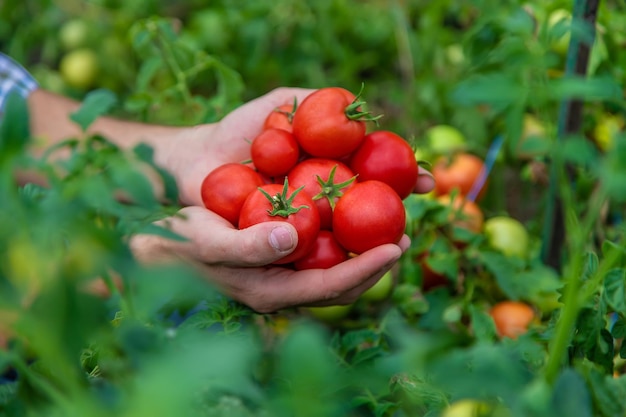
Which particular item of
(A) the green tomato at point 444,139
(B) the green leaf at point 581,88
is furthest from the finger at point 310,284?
(A) the green tomato at point 444,139

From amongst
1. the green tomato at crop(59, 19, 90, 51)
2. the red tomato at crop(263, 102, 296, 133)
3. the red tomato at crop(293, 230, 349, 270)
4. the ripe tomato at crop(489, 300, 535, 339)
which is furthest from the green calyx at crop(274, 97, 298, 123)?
the green tomato at crop(59, 19, 90, 51)

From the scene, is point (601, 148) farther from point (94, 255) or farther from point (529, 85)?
point (94, 255)

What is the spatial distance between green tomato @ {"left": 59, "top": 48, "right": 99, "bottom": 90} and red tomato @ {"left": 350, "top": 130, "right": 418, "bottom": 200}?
1.61 meters

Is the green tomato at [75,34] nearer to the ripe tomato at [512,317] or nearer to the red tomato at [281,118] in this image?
the red tomato at [281,118]

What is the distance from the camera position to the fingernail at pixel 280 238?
3.04 ft

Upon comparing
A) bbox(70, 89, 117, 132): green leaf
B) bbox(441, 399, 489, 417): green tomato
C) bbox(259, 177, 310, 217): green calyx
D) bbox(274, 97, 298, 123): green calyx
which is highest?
bbox(70, 89, 117, 132): green leaf

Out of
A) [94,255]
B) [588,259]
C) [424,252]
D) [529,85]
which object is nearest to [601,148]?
[424,252]

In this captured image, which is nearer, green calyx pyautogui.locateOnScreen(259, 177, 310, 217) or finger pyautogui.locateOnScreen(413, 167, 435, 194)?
green calyx pyautogui.locateOnScreen(259, 177, 310, 217)

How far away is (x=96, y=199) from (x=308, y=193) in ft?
1.80

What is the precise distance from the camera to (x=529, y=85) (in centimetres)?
64

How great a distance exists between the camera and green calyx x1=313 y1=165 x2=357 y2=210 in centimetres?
104

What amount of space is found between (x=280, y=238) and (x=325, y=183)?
5.9 inches

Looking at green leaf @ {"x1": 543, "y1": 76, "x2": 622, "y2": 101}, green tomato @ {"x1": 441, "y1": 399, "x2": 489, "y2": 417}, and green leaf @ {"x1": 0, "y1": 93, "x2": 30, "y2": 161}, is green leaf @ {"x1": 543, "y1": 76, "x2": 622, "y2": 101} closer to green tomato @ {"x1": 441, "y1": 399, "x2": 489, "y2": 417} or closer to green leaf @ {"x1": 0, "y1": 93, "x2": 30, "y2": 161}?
green tomato @ {"x1": 441, "y1": 399, "x2": 489, "y2": 417}

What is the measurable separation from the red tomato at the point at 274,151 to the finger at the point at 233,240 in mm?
110
